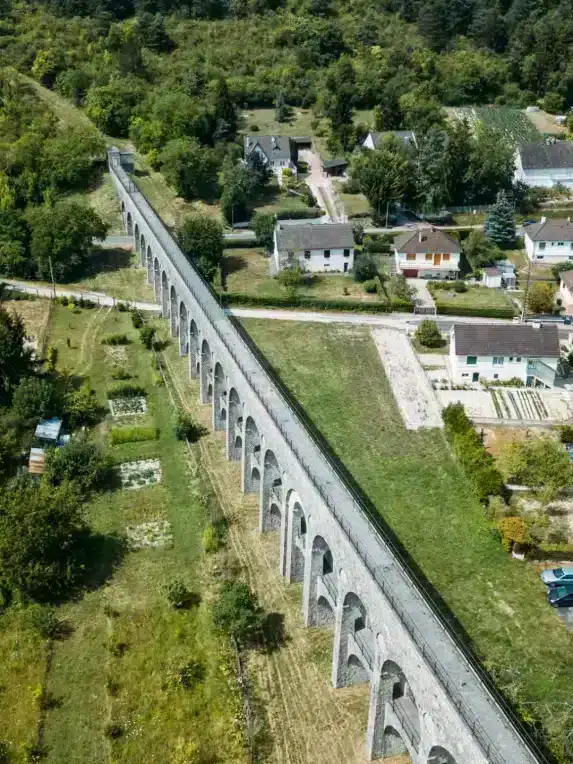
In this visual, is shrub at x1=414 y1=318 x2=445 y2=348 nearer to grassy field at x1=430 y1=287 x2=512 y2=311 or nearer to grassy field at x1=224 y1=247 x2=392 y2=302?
grassy field at x1=430 y1=287 x2=512 y2=311

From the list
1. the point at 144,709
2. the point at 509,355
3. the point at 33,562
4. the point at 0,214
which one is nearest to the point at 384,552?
the point at 144,709

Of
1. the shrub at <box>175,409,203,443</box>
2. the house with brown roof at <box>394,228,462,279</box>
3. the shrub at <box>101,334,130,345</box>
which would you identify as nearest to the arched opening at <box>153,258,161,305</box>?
the shrub at <box>101,334,130,345</box>

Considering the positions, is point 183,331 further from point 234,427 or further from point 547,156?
point 547,156

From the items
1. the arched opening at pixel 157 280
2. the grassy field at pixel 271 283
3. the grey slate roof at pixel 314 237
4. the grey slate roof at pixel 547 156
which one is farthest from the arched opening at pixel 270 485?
the grey slate roof at pixel 547 156

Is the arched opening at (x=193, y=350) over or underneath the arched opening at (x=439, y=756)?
over

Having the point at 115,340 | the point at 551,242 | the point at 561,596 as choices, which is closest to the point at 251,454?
the point at 561,596

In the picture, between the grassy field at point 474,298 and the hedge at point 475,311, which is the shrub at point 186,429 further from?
the grassy field at point 474,298
